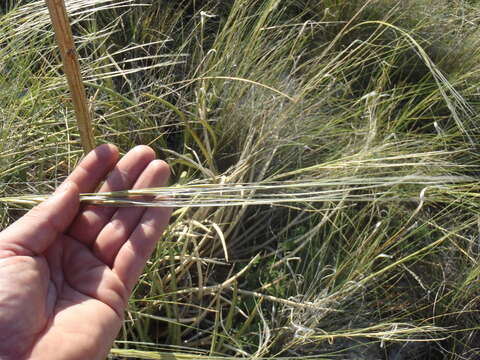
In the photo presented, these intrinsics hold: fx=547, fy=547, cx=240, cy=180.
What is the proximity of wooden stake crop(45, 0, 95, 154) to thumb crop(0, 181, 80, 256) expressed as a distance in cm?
12

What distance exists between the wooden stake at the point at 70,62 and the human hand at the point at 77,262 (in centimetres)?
5

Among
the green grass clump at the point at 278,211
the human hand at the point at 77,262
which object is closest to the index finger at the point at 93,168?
the human hand at the point at 77,262

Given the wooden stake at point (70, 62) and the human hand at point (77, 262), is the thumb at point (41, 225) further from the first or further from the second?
the wooden stake at point (70, 62)

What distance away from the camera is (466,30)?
1.81 meters

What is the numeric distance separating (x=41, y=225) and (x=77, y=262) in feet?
0.36

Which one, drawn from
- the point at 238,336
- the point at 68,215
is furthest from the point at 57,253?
the point at 238,336

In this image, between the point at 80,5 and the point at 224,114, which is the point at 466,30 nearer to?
the point at 224,114

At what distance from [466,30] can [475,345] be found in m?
1.02

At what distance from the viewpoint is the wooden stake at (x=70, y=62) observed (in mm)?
917

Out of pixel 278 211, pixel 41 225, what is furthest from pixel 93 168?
pixel 278 211

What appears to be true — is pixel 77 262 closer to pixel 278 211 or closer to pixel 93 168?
pixel 93 168

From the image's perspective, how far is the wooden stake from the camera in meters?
0.92

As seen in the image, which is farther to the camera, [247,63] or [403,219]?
[247,63]

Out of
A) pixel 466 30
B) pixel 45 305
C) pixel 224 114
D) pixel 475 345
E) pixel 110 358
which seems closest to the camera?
pixel 45 305
